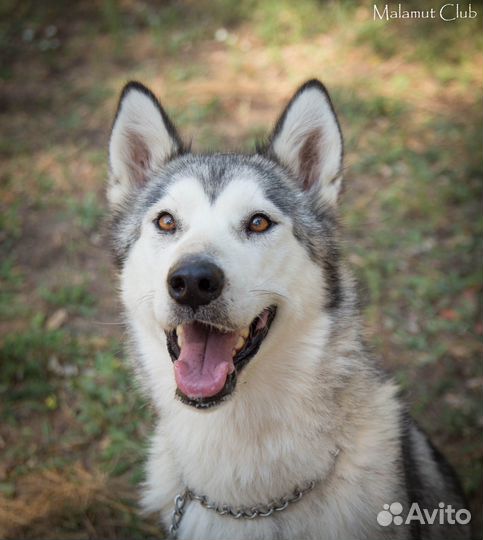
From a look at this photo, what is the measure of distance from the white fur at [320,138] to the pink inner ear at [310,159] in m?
0.01

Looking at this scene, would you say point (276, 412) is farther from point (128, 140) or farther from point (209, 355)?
point (128, 140)

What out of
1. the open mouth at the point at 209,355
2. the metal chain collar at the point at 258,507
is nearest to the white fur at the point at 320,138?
the open mouth at the point at 209,355

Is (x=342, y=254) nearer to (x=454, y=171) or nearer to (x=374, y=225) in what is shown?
(x=374, y=225)

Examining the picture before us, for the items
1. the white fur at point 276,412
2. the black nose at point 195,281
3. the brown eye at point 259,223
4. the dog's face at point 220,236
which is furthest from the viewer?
the brown eye at point 259,223

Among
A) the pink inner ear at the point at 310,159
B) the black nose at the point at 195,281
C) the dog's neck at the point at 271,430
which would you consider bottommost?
the dog's neck at the point at 271,430

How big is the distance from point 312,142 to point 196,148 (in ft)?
11.9

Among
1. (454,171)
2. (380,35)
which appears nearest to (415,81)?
(380,35)

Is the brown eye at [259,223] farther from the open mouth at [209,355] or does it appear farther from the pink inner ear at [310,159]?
the pink inner ear at [310,159]

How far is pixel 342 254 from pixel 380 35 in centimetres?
613

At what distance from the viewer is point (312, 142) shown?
9.62 feet

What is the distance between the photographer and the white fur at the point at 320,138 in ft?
9.04

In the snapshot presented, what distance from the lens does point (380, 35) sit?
25.3 feet

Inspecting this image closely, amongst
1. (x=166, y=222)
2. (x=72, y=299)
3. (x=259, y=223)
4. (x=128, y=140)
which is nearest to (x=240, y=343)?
(x=259, y=223)

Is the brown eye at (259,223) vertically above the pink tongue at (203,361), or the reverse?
the brown eye at (259,223)
